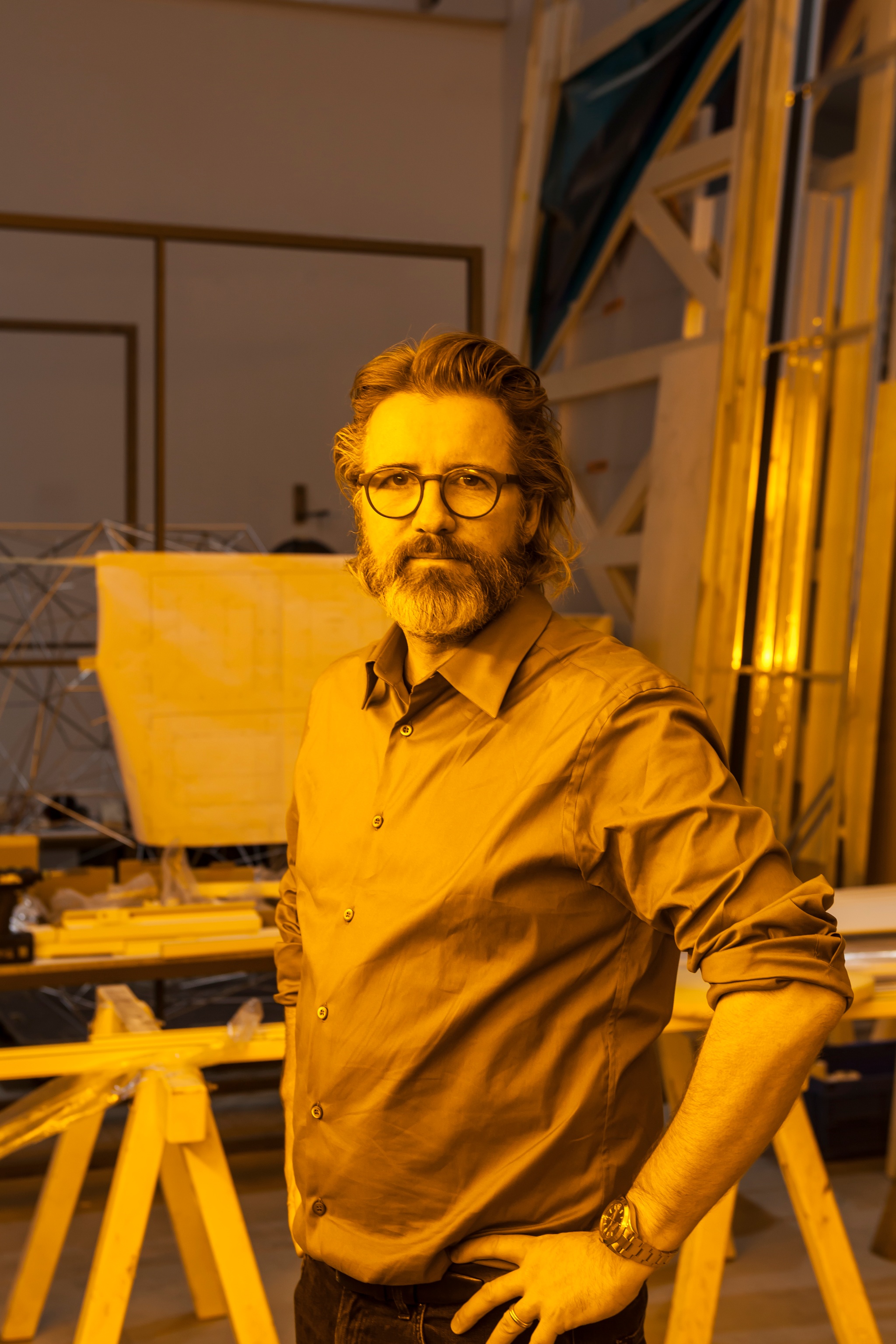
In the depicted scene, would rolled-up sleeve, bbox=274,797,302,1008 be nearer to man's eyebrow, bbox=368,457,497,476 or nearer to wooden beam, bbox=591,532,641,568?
man's eyebrow, bbox=368,457,497,476

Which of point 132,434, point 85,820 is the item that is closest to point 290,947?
point 85,820

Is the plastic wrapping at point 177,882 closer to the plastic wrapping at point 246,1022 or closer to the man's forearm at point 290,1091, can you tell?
the plastic wrapping at point 246,1022

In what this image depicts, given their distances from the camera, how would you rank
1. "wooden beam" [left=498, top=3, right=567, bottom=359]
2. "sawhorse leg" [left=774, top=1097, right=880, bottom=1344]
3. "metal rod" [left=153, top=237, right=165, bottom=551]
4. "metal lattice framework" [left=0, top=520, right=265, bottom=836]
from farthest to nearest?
"wooden beam" [left=498, top=3, right=567, bottom=359] → "metal lattice framework" [left=0, top=520, right=265, bottom=836] → "metal rod" [left=153, top=237, right=165, bottom=551] → "sawhorse leg" [left=774, top=1097, right=880, bottom=1344]

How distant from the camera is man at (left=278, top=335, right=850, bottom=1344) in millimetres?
1002

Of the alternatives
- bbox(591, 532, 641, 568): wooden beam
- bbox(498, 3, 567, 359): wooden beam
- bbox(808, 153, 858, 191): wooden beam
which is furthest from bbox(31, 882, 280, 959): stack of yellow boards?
bbox(498, 3, 567, 359): wooden beam

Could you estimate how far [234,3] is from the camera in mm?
5414

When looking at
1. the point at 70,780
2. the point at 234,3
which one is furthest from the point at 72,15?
the point at 70,780

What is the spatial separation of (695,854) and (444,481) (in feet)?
1.42

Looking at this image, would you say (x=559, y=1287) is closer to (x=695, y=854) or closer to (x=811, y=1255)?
(x=695, y=854)

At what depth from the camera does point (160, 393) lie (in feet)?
9.79

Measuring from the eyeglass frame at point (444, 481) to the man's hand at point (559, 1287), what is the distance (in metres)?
0.66

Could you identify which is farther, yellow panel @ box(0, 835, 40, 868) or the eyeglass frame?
yellow panel @ box(0, 835, 40, 868)

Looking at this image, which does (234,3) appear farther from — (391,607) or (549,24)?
(391,607)

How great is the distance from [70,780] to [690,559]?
7.11ft
